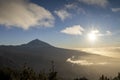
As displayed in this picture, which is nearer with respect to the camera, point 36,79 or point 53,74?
point 53,74

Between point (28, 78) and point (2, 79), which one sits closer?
point (28, 78)

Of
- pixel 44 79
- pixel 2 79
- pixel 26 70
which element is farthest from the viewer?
pixel 2 79

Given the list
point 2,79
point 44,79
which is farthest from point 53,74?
point 2,79

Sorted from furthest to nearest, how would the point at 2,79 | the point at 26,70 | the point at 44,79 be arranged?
the point at 2,79 → the point at 44,79 → the point at 26,70

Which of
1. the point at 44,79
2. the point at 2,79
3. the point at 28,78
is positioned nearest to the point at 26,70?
the point at 28,78

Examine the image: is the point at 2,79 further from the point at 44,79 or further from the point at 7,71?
the point at 44,79

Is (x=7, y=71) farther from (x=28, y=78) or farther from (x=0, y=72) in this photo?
(x=28, y=78)

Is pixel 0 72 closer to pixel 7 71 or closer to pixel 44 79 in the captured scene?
pixel 7 71
